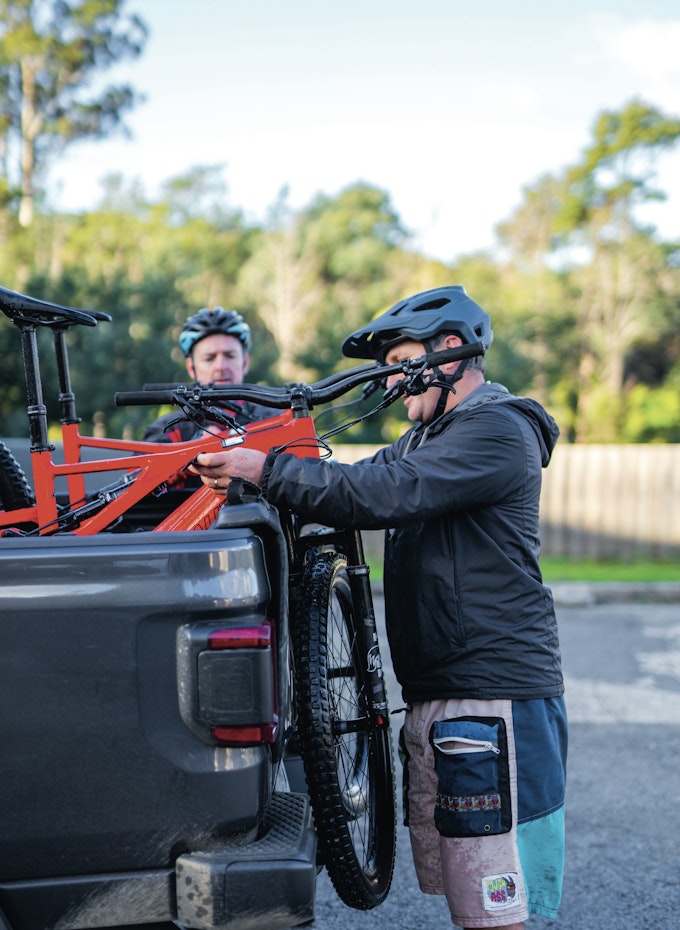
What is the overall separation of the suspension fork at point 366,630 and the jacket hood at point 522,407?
57 cm

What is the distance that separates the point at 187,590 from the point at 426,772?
121 cm

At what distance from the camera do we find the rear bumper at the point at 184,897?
215cm

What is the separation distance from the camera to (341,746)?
309cm

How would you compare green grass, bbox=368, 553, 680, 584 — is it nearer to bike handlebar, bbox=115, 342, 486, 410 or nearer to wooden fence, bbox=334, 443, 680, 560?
wooden fence, bbox=334, 443, 680, 560

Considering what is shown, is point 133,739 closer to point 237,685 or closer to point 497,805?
point 237,685

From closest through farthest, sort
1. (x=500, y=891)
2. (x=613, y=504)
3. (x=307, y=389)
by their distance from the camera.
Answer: (x=500, y=891) < (x=307, y=389) < (x=613, y=504)

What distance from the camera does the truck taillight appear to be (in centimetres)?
215

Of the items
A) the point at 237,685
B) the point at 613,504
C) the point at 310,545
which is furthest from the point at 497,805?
the point at 613,504

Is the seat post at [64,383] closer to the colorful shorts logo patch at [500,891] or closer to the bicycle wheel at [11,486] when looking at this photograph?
the bicycle wheel at [11,486]

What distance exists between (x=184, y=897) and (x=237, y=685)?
19.0 inches

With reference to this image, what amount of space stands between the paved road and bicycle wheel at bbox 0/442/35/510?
1.88 meters

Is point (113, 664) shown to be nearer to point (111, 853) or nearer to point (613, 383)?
point (111, 853)

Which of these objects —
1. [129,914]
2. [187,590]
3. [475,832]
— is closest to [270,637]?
[187,590]

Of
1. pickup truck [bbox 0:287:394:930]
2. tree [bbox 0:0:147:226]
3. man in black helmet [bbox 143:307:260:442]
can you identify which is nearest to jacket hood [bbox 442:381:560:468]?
pickup truck [bbox 0:287:394:930]
